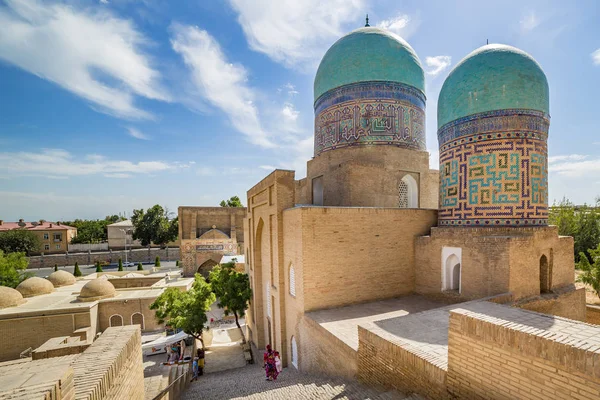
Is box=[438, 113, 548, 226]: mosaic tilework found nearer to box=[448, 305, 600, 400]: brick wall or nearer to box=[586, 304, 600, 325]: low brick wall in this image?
box=[448, 305, 600, 400]: brick wall

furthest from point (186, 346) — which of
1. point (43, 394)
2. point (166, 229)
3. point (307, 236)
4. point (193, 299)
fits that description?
point (166, 229)

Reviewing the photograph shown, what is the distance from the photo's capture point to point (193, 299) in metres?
9.56

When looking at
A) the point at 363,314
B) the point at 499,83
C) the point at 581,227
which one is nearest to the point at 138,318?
the point at 363,314

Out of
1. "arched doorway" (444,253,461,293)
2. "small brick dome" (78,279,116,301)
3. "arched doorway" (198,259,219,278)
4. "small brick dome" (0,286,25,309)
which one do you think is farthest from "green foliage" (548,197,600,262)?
"small brick dome" (0,286,25,309)

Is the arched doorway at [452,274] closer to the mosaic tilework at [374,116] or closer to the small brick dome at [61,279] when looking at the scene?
the mosaic tilework at [374,116]

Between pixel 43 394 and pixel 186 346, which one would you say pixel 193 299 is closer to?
pixel 186 346

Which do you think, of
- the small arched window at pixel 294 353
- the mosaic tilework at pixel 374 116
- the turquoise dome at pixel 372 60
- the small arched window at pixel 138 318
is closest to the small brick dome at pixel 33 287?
the small arched window at pixel 138 318

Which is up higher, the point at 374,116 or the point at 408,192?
the point at 374,116

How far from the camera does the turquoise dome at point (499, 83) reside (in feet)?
23.2

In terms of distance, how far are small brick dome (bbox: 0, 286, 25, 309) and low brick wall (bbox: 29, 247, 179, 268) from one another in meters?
18.2

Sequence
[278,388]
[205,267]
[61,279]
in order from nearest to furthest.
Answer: [278,388] < [61,279] < [205,267]

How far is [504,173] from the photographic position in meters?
6.94

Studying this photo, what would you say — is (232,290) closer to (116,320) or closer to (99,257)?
(116,320)

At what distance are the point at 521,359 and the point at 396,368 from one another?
161 centimetres
